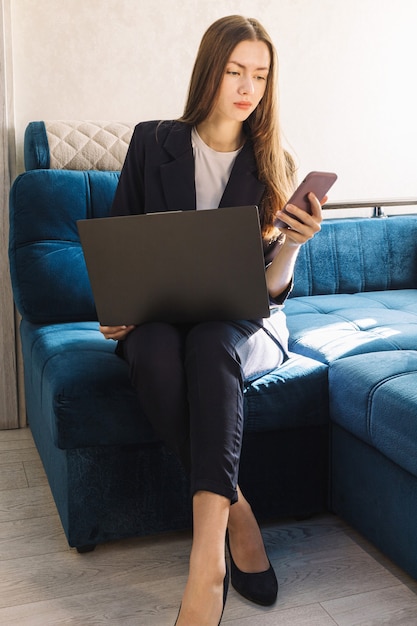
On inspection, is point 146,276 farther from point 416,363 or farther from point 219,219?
point 416,363

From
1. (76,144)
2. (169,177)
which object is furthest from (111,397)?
(76,144)

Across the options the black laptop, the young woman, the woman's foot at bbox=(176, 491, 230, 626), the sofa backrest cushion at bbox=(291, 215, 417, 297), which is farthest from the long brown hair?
the sofa backrest cushion at bbox=(291, 215, 417, 297)

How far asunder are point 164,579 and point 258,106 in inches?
42.8

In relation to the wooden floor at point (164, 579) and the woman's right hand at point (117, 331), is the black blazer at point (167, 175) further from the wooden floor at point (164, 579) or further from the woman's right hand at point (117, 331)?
the wooden floor at point (164, 579)

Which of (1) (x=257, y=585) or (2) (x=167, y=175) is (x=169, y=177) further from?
(1) (x=257, y=585)

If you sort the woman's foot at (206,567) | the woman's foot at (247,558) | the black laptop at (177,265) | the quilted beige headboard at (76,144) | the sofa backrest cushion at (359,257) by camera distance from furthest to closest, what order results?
1. the sofa backrest cushion at (359,257)
2. the quilted beige headboard at (76,144)
3. the woman's foot at (247,558)
4. the black laptop at (177,265)
5. the woman's foot at (206,567)

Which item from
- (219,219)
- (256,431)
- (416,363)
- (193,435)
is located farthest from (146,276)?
(416,363)

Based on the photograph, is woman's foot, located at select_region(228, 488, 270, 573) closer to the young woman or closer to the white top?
the young woman

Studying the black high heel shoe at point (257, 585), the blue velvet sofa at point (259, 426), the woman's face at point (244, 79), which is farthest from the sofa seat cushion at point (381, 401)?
the woman's face at point (244, 79)

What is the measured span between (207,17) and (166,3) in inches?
6.0

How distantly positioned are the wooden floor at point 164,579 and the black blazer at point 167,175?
0.79 m

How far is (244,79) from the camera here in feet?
5.73

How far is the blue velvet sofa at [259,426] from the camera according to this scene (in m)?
1.63

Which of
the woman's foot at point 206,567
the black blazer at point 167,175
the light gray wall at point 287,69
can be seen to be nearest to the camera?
the woman's foot at point 206,567
